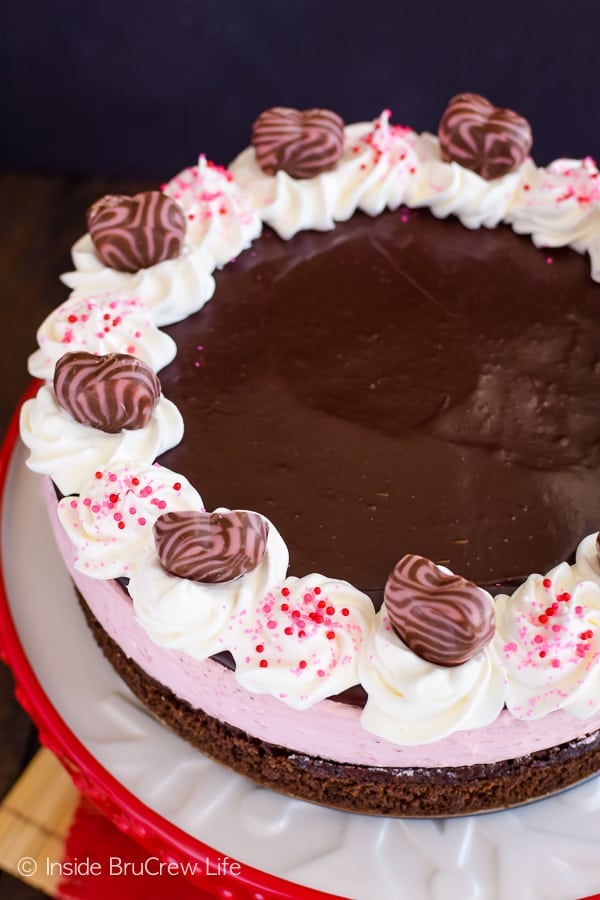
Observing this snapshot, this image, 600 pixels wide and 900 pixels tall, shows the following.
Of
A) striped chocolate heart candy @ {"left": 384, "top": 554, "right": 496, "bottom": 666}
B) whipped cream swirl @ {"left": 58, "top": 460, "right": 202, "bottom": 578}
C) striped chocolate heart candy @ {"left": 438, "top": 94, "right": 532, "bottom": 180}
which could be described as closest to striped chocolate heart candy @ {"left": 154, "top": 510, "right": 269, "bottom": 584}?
whipped cream swirl @ {"left": 58, "top": 460, "right": 202, "bottom": 578}

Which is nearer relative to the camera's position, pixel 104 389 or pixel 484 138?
pixel 104 389

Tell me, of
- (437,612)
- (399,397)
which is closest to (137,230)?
(399,397)

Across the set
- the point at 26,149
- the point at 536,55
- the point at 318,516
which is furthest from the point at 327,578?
→ the point at 26,149

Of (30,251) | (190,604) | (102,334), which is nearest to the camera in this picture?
(190,604)

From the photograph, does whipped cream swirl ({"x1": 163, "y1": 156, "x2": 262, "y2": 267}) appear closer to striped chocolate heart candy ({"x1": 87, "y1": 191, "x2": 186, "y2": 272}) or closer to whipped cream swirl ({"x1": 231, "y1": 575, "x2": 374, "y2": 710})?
striped chocolate heart candy ({"x1": 87, "y1": 191, "x2": 186, "y2": 272})

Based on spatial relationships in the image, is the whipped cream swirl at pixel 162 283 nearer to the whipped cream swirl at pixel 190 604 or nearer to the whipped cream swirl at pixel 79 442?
the whipped cream swirl at pixel 79 442

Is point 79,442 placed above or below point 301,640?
above

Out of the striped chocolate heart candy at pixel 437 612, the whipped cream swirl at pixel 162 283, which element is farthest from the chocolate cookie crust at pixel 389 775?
the whipped cream swirl at pixel 162 283

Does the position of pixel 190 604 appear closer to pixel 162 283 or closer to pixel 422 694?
pixel 422 694
